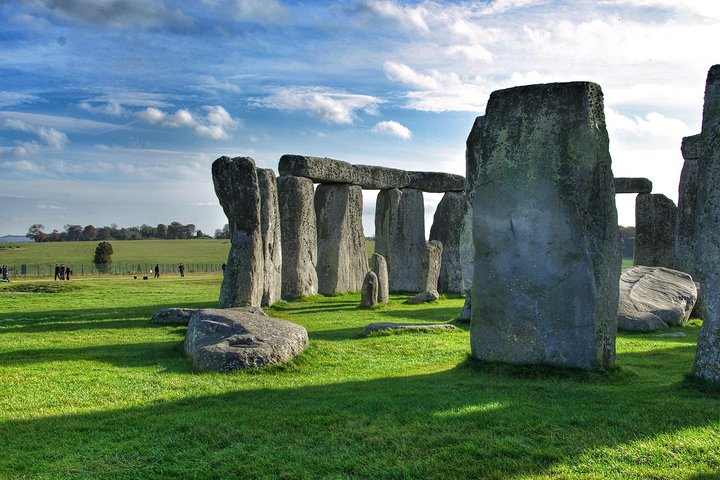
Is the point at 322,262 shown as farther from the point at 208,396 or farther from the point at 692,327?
the point at 208,396

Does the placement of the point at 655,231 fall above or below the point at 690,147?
below

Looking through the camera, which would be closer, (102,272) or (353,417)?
(353,417)

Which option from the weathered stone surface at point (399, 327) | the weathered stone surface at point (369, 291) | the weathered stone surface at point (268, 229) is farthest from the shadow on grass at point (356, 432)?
the weathered stone surface at point (369, 291)

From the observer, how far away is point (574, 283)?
856 centimetres

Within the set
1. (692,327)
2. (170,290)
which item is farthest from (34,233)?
(692,327)

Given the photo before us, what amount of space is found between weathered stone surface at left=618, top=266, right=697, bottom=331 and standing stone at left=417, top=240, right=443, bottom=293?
7.94 m

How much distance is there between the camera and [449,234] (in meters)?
27.0

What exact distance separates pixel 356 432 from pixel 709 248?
414 cm

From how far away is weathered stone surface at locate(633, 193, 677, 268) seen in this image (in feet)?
90.8

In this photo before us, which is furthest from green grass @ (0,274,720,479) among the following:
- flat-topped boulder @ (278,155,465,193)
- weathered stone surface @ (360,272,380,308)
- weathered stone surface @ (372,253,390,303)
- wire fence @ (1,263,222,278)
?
wire fence @ (1,263,222,278)

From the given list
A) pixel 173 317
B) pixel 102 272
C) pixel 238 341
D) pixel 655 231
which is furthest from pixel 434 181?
pixel 102 272

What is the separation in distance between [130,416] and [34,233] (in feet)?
362

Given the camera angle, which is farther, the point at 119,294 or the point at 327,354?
the point at 119,294

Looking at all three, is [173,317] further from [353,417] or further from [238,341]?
[353,417]
